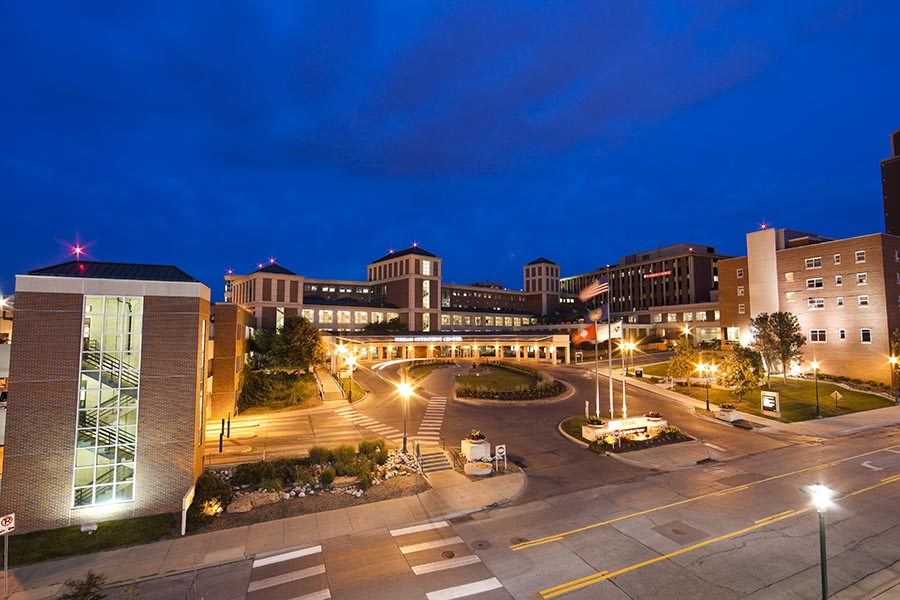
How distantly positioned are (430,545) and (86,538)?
42.6ft

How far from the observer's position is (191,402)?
60.2 ft

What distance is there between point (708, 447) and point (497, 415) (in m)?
15.0

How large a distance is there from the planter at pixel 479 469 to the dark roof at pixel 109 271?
54.6 feet

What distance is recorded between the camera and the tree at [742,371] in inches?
1508

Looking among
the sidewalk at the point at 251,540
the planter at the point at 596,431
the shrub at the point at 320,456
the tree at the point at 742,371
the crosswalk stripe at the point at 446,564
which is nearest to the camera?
the crosswalk stripe at the point at 446,564

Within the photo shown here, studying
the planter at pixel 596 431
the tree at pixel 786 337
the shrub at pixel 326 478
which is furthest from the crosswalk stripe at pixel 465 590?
the tree at pixel 786 337

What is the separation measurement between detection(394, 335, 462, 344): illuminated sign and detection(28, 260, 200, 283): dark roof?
187 ft

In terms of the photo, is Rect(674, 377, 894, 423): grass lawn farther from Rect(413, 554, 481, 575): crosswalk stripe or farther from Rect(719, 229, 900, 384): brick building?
Rect(413, 554, 481, 575): crosswalk stripe

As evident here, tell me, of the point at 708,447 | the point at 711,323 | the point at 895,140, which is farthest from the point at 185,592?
the point at 895,140

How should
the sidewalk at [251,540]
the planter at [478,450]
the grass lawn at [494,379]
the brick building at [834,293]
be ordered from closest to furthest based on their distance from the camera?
the sidewalk at [251,540]
the planter at [478,450]
the grass lawn at [494,379]
the brick building at [834,293]

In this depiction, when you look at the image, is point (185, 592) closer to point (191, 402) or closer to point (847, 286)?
point (191, 402)

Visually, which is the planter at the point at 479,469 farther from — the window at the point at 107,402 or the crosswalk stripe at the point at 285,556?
the window at the point at 107,402

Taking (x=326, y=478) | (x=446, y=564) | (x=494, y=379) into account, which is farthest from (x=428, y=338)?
(x=446, y=564)

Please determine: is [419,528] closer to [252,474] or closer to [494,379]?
[252,474]
